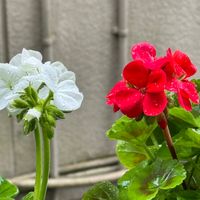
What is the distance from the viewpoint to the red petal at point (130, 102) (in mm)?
618

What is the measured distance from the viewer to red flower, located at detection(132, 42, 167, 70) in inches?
25.0

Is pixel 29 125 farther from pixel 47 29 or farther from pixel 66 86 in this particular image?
pixel 47 29

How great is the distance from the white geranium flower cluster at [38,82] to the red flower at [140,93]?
0.14 ft

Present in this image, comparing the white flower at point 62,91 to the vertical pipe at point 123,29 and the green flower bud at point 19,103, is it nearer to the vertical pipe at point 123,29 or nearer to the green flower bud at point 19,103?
the green flower bud at point 19,103

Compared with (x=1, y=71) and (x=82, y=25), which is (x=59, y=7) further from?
(x=1, y=71)

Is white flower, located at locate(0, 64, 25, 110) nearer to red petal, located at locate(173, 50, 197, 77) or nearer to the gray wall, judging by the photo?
red petal, located at locate(173, 50, 197, 77)

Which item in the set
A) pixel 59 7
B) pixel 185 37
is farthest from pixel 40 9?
pixel 185 37

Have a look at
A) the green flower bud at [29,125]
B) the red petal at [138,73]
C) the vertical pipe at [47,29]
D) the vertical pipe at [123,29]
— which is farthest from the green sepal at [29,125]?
the vertical pipe at [123,29]

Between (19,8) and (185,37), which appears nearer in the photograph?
(19,8)

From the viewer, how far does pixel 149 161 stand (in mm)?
694

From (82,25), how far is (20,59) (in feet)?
4.63

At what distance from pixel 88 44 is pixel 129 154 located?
1379mm

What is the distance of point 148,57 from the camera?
2.18 feet

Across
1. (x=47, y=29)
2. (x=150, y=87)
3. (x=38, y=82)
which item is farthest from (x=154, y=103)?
(x=47, y=29)
